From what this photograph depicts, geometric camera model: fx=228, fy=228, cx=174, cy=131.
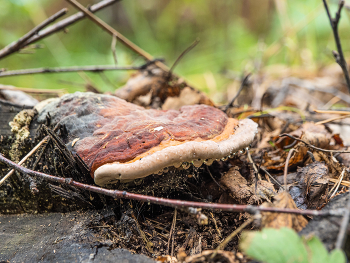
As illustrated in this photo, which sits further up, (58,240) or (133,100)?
(133,100)

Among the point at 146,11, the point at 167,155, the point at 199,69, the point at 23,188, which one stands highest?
the point at 146,11

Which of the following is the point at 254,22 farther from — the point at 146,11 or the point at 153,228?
the point at 153,228

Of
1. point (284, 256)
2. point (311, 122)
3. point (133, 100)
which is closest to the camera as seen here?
point (284, 256)

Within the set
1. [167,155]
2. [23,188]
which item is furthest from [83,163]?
[23,188]

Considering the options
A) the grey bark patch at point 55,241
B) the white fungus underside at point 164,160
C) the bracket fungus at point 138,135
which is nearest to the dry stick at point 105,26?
the bracket fungus at point 138,135

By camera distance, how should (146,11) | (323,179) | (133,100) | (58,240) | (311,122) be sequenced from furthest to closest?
1. (146,11)
2. (133,100)
3. (311,122)
4. (323,179)
5. (58,240)

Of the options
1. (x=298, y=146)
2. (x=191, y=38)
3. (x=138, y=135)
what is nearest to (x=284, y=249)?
(x=138, y=135)
